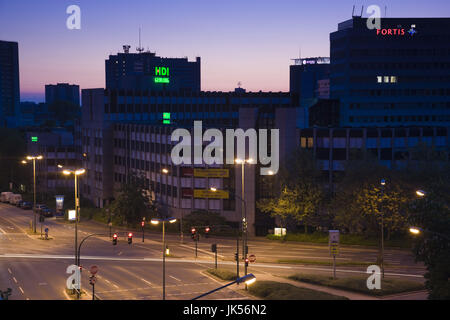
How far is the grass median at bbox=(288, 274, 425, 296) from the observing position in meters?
52.1

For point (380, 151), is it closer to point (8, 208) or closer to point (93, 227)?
point (93, 227)

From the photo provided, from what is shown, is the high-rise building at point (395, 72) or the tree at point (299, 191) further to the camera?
the high-rise building at point (395, 72)

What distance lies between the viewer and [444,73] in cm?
14188

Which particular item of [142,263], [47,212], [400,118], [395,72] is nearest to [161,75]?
[47,212]

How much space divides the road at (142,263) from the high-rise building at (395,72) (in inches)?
2732

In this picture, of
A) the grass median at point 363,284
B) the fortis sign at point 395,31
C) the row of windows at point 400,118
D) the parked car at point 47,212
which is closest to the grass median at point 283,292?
the grass median at point 363,284

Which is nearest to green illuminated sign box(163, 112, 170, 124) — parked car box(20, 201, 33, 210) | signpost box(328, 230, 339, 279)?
parked car box(20, 201, 33, 210)

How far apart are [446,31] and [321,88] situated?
5261cm

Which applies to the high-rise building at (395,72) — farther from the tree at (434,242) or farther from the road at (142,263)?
the tree at (434,242)

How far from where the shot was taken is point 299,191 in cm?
8275

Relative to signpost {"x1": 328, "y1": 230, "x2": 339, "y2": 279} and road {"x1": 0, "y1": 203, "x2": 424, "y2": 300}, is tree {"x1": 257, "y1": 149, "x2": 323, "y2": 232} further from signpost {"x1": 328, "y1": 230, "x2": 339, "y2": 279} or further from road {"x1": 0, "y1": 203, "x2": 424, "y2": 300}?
signpost {"x1": 328, "y1": 230, "x2": 339, "y2": 279}

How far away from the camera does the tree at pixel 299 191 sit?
272ft

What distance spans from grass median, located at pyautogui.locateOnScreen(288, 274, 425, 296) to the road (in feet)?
15.7
